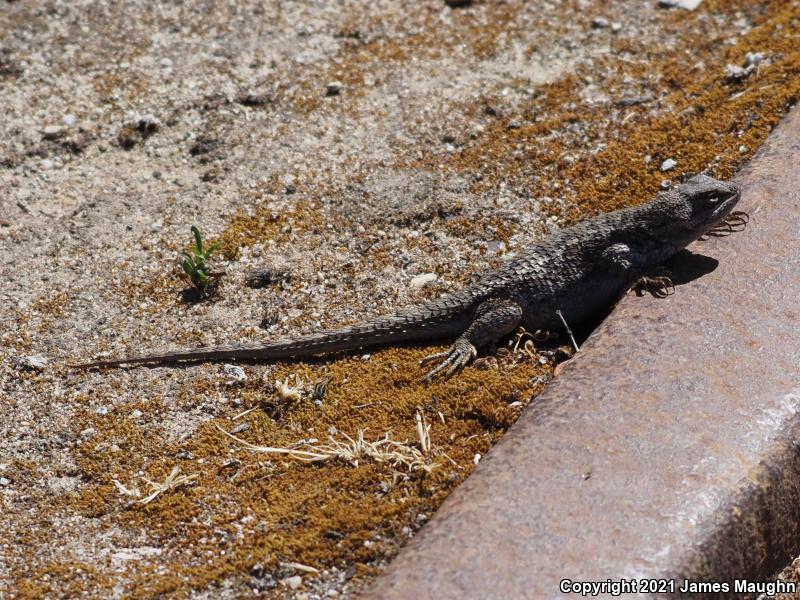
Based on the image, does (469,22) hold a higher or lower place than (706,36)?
lower

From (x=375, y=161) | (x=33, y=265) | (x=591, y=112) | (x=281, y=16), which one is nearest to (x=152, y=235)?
(x=33, y=265)

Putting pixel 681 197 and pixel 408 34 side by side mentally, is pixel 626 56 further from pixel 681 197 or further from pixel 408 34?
pixel 681 197

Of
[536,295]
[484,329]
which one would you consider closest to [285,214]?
[484,329]

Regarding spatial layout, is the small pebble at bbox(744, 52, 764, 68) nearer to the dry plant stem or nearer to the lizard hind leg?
the lizard hind leg

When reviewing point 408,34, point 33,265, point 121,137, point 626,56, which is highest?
point 626,56

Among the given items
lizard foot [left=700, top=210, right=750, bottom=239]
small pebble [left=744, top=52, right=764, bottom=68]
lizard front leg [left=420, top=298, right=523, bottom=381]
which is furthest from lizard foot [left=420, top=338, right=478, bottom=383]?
small pebble [left=744, top=52, right=764, bottom=68]

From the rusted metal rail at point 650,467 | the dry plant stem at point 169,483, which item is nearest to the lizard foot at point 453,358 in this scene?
the rusted metal rail at point 650,467

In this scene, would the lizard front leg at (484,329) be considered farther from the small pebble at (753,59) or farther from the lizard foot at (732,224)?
the small pebble at (753,59)
